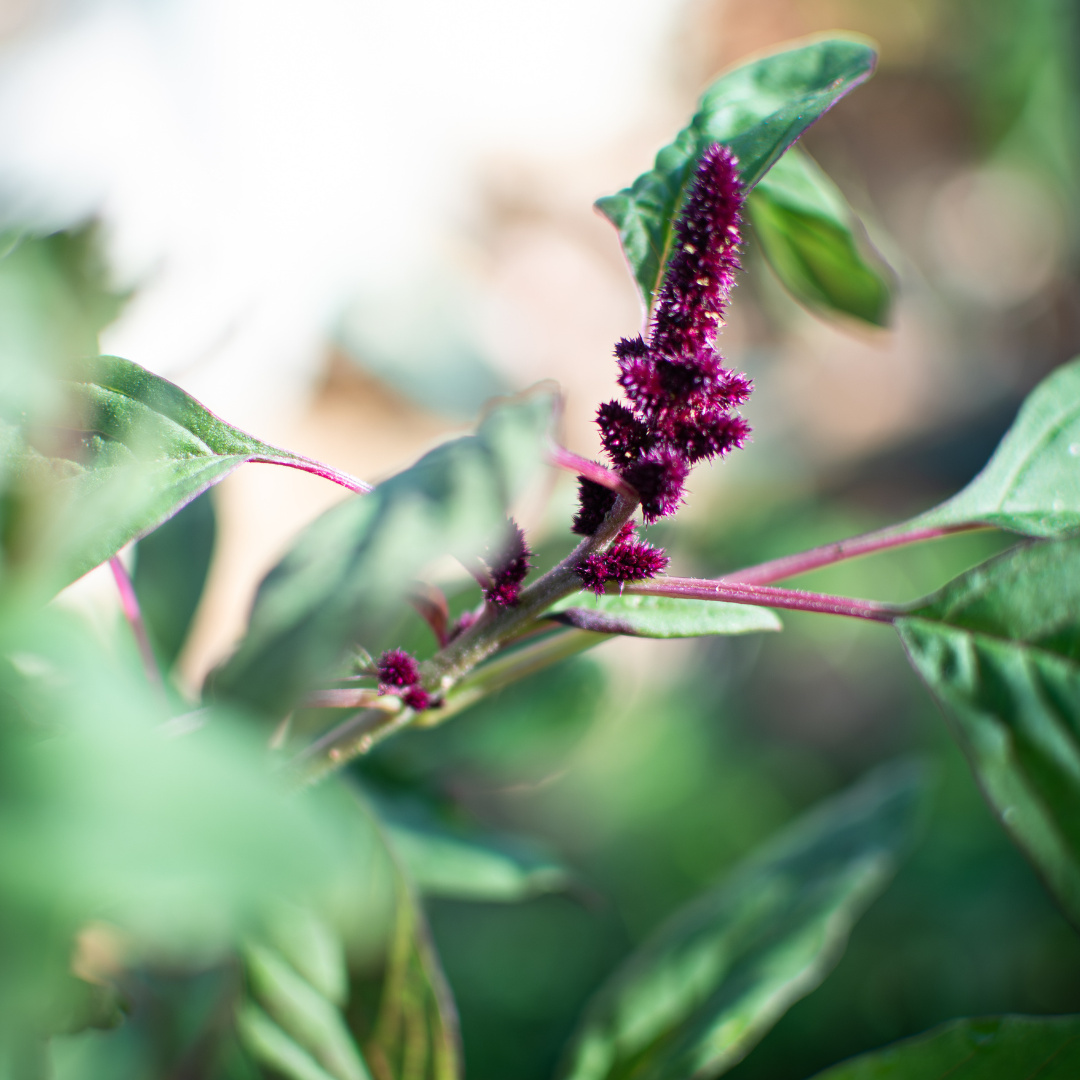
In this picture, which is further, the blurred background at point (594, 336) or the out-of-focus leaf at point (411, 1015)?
the blurred background at point (594, 336)

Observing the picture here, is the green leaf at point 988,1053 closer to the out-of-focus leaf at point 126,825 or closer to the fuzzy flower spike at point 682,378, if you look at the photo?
the fuzzy flower spike at point 682,378

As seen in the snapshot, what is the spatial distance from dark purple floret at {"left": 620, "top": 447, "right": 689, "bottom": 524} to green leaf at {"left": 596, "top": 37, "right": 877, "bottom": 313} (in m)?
0.10

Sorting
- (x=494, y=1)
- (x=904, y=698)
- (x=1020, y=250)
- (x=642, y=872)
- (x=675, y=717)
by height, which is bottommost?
(x=904, y=698)

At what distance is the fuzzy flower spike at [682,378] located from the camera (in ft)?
1.26

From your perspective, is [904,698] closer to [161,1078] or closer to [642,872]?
[642,872]

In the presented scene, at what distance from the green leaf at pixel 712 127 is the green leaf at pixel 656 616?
0.48 ft

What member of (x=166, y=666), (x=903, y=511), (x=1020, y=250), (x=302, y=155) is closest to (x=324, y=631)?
(x=166, y=666)

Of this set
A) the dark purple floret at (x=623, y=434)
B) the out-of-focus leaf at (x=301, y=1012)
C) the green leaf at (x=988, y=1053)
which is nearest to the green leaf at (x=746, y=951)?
the green leaf at (x=988, y=1053)

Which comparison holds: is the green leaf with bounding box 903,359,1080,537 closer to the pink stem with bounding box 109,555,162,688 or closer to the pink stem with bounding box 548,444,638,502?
the pink stem with bounding box 548,444,638,502

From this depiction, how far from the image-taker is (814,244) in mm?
569

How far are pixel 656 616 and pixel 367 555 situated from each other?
18 cm

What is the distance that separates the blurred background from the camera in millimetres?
1535

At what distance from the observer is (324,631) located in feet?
0.85

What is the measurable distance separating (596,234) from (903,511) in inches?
65.0
